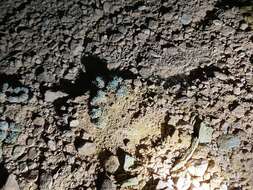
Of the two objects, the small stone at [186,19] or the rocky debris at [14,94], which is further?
the small stone at [186,19]

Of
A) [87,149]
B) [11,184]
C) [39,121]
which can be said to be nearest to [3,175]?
[11,184]

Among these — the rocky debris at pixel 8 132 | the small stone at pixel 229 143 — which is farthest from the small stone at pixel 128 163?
the rocky debris at pixel 8 132

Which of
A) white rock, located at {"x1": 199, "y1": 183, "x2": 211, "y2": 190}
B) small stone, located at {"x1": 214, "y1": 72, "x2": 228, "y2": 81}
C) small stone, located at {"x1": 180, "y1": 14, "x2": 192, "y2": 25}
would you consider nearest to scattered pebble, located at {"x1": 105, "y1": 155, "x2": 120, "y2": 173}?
white rock, located at {"x1": 199, "y1": 183, "x2": 211, "y2": 190}

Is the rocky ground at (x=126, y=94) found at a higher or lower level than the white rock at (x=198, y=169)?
higher

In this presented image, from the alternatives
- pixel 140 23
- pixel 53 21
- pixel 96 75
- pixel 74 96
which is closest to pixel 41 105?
pixel 74 96

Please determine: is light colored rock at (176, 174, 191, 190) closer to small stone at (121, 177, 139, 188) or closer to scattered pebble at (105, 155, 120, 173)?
small stone at (121, 177, 139, 188)

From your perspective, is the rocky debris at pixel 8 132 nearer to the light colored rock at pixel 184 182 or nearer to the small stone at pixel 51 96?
the small stone at pixel 51 96

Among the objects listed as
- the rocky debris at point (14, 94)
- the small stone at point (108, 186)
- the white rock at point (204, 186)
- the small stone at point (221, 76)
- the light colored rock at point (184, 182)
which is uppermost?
the rocky debris at point (14, 94)

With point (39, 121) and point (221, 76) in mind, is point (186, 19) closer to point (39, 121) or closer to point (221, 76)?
point (221, 76)
